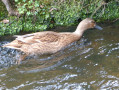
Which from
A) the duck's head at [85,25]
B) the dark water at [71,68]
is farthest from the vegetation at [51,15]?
the dark water at [71,68]

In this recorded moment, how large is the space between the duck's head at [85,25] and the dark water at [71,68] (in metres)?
0.39

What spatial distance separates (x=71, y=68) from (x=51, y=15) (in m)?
3.27

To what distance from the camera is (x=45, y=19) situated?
7.74m

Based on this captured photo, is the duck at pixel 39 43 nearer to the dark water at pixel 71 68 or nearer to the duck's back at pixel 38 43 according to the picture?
the duck's back at pixel 38 43

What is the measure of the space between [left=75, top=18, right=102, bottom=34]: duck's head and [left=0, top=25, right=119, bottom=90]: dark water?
387 millimetres

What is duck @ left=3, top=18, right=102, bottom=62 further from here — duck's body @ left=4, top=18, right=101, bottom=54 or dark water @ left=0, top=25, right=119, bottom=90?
dark water @ left=0, top=25, right=119, bottom=90

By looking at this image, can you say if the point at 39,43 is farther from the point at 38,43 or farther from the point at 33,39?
the point at 33,39

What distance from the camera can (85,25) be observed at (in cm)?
704

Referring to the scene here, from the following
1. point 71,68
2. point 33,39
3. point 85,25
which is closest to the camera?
point 71,68

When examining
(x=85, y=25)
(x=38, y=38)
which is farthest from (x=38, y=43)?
(x=85, y=25)

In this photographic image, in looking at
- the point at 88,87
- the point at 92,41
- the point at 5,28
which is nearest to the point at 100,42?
the point at 92,41

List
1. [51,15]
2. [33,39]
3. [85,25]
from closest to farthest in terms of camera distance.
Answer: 1. [33,39]
2. [85,25]
3. [51,15]

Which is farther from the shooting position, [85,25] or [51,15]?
[51,15]

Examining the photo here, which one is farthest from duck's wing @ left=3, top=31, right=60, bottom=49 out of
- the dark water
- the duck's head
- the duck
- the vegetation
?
the vegetation
